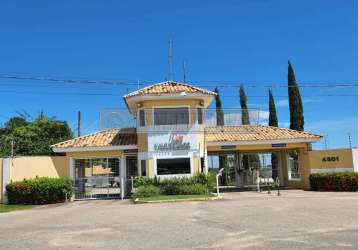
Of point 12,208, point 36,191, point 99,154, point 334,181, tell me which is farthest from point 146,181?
point 334,181

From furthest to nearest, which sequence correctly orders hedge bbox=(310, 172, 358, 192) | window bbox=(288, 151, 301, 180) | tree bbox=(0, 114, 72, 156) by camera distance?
tree bbox=(0, 114, 72, 156) < window bbox=(288, 151, 301, 180) < hedge bbox=(310, 172, 358, 192)

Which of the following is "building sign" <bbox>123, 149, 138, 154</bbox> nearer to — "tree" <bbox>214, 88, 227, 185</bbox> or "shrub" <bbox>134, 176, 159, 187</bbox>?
"shrub" <bbox>134, 176, 159, 187</bbox>

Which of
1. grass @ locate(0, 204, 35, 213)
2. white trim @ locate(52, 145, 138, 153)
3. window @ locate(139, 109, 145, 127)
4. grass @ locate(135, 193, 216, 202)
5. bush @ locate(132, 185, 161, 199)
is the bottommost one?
grass @ locate(0, 204, 35, 213)

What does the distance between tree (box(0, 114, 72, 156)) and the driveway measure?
33.9 m

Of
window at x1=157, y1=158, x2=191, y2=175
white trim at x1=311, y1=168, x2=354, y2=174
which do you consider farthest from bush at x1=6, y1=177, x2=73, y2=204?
white trim at x1=311, y1=168, x2=354, y2=174

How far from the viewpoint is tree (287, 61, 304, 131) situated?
128 feet

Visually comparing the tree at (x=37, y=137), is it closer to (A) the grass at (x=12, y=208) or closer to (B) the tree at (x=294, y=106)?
(A) the grass at (x=12, y=208)

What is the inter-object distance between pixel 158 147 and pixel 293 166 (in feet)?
36.0

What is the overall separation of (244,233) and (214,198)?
11918 millimetres

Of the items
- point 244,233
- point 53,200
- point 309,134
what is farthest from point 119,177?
point 244,233

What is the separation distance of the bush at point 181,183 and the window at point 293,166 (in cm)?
798

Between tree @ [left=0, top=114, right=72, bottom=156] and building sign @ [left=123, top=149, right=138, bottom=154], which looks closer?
building sign @ [left=123, top=149, right=138, bottom=154]

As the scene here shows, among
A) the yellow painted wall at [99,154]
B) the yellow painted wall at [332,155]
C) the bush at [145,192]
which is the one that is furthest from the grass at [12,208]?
the yellow painted wall at [332,155]

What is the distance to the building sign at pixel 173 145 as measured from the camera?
27.1m
